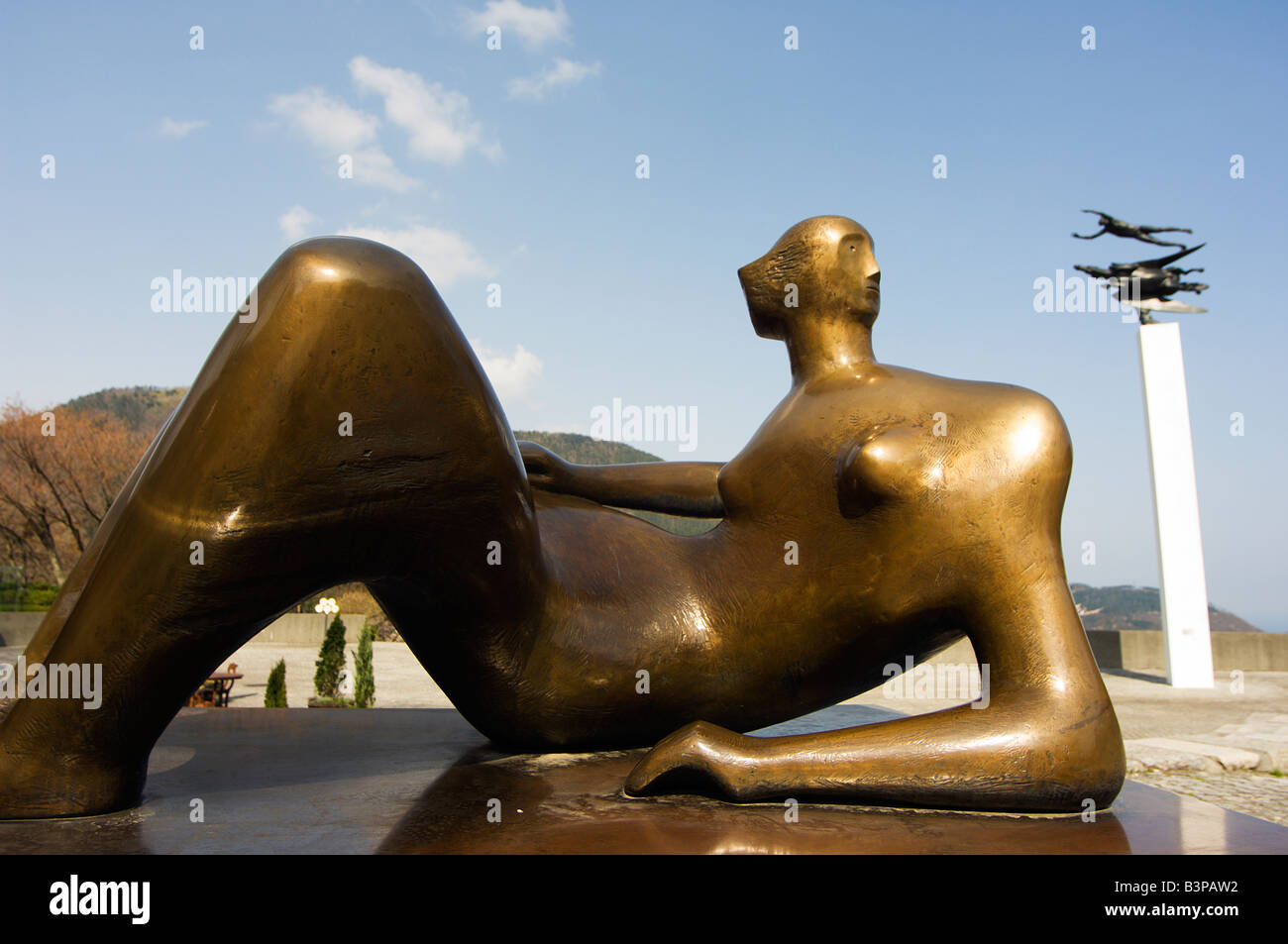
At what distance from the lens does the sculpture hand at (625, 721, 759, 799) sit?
255 cm

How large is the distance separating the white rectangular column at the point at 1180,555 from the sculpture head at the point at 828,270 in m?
14.8

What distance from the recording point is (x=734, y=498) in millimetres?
3336

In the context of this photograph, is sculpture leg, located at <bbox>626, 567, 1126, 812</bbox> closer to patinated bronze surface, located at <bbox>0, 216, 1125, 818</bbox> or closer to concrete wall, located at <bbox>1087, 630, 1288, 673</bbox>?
patinated bronze surface, located at <bbox>0, 216, 1125, 818</bbox>

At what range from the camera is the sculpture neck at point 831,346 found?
3.38 m

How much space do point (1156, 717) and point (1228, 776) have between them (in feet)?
14.0

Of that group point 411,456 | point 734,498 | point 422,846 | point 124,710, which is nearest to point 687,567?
point 734,498

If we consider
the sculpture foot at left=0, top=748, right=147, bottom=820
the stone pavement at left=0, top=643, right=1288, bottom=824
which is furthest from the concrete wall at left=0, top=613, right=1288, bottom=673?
the sculpture foot at left=0, top=748, right=147, bottom=820

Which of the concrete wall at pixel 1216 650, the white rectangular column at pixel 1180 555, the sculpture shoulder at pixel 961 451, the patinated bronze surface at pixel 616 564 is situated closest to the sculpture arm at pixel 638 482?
the patinated bronze surface at pixel 616 564

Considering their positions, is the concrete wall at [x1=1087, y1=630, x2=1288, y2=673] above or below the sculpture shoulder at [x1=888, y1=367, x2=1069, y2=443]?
below

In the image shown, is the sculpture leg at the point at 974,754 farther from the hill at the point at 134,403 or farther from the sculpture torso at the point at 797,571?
the hill at the point at 134,403

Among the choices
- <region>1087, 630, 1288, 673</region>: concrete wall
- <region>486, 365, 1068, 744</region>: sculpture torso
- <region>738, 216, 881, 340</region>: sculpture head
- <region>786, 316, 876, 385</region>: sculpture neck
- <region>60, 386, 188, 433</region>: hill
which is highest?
<region>60, 386, 188, 433</region>: hill

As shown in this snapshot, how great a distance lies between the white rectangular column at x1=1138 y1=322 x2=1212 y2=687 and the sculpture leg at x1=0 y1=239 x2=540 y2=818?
53.5ft

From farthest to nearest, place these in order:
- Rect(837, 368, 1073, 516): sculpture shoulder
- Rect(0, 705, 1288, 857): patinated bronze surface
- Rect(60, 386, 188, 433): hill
Answer: Rect(60, 386, 188, 433): hill
Rect(837, 368, 1073, 516): sculpture shoulder
Rect(0, 705, 1288, 857): patinated bronze surface

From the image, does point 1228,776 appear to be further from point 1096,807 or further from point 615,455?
point 615,455
